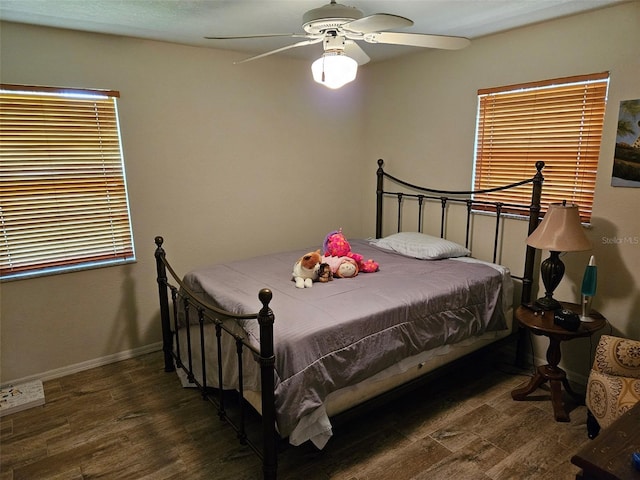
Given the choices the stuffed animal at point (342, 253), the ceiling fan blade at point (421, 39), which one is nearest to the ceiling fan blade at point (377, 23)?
the ceiling fan blade at point (421, 39)

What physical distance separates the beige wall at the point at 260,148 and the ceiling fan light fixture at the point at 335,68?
5.02 ft

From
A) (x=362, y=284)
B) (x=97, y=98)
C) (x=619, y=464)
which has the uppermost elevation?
(x=97, y=98)

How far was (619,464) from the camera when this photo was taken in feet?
4.41

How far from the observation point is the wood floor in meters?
2.12

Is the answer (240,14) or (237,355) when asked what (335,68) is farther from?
(237,355)

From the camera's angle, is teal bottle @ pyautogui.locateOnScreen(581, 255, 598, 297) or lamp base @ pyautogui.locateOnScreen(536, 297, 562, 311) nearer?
teal bottle @ pyautogui.locateOnScreen(581, 255, 598, 297)

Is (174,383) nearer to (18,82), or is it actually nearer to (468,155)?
(18,82)

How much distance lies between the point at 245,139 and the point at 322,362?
88.2 inches

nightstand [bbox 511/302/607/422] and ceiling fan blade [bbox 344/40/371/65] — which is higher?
ceiling fan blade [bbox 344/40/371/65]

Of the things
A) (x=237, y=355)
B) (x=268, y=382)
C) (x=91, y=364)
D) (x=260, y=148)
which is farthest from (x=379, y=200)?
(x=91, y=364)

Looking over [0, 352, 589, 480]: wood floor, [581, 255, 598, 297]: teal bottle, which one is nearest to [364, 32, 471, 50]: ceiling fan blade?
[581, 255, 598, 297]: teal bottle

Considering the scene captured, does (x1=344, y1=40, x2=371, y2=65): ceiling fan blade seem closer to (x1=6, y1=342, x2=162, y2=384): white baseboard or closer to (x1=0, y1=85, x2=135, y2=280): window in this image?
(x1=0, y1=85, x2=135, y2=280): window

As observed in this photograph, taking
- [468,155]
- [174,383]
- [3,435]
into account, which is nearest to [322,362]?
[174,383]

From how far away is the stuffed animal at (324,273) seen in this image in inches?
105
